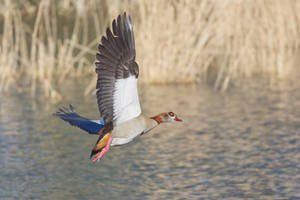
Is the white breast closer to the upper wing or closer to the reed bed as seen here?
the upper wing

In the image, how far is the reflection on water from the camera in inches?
283

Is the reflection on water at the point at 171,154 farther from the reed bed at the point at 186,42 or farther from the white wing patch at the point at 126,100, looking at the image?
the white wing patch at the point at 126,100

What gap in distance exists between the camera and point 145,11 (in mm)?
13094

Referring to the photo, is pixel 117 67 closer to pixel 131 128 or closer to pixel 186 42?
pixel 131 128

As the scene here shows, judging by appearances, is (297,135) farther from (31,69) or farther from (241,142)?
(31,69)

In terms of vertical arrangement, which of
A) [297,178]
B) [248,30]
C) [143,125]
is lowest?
[297,178]

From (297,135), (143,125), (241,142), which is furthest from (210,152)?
(143,125)

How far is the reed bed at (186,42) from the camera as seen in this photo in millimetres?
12906

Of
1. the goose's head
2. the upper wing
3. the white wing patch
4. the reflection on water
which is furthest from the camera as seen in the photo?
the reflection on water

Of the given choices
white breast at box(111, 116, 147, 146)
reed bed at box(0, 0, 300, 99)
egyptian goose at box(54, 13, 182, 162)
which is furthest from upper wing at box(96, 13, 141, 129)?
reed bed at box(0, 0, 300, 99)

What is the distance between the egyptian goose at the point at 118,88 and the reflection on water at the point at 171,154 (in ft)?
3.77

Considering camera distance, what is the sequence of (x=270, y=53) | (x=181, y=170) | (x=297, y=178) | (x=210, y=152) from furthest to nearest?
(x=270, y=53) → (x=210, y=152) → (x=181, y=170) → (x=297, y=178)

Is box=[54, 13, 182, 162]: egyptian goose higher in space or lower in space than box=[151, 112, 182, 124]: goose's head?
higher

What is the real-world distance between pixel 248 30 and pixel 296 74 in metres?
1.99
